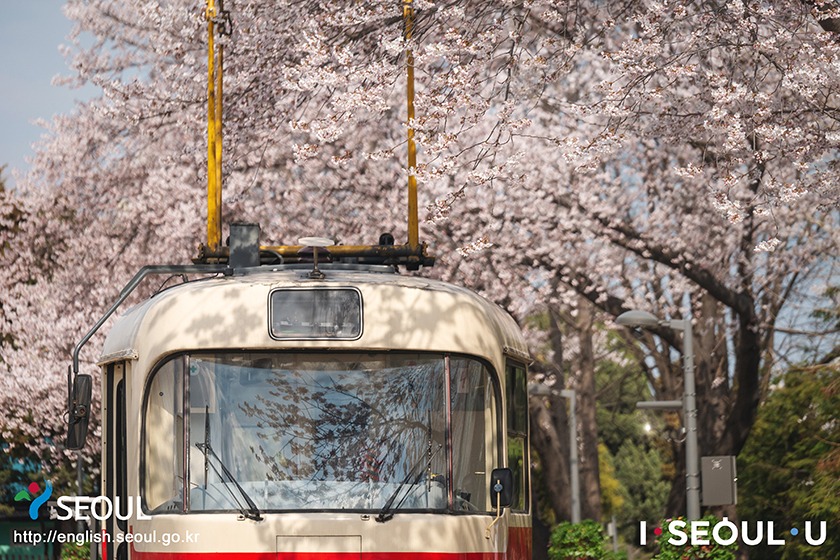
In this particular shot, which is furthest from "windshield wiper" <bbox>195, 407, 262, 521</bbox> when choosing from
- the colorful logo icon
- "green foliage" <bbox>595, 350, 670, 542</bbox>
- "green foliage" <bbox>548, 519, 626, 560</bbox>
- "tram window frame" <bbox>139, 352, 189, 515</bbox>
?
"green foliage" <bbox>595, 350, 670, 542</bbox>

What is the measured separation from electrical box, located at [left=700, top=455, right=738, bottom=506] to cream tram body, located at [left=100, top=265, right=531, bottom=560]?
10292 mm

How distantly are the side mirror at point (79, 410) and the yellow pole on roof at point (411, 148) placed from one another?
242 centimetres

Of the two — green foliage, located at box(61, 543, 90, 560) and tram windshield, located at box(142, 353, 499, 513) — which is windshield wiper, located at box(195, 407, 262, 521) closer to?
tram windshield, located at box(142, 353, 499, 513)

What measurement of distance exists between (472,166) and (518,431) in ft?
28.0

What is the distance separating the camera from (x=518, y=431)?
30.5ft

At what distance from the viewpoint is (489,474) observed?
8422mm

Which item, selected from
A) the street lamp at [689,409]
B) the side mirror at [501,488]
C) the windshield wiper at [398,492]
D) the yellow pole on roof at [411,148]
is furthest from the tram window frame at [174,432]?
the street lamp at [689,409]

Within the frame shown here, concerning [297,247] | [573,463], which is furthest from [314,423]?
[573,463]

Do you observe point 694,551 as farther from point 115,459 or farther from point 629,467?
point 629,467

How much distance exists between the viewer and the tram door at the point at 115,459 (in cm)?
872

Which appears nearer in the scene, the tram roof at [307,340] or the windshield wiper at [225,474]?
the windshield wiper at [225,474]

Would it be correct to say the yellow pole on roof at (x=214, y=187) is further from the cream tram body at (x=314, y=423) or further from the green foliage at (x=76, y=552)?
the green foliage at (x=76, y=552)

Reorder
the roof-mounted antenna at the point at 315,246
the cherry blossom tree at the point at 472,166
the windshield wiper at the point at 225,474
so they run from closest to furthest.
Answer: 1. the windshield wiper at the point at 225,474
2. the roof-mounted antenna at the point at 315,246
3. the cherry blossom tree at the point at 472,166

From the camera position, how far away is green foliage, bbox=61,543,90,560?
19.2 metres
